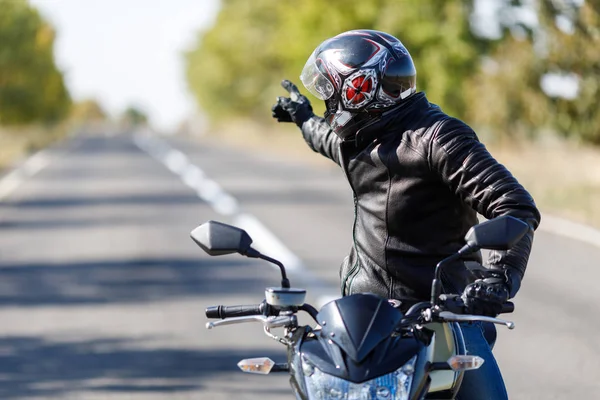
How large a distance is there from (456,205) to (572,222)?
15802mm

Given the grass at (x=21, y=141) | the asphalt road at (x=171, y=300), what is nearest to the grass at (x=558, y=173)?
the asphalt road at (x=171, y=300)

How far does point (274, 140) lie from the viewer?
6675 centimetres

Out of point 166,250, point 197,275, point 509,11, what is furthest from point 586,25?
point 197,275

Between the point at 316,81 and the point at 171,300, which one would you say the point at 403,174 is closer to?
the point at 316,81

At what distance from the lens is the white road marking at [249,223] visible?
13430 mm

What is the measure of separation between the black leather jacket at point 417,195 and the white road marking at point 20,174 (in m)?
25.4

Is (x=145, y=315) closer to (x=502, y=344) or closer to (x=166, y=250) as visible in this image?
(x=502, y=344)

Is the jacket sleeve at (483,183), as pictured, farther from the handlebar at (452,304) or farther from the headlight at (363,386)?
the headlight at (363,386)

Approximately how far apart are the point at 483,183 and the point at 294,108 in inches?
57.9

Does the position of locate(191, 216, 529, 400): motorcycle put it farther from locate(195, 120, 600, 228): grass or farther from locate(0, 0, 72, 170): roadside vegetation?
locate(0, 0, 72, 170): roadside vegetation

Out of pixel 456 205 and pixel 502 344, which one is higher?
pixel 456 205

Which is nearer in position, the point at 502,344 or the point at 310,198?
the point at 502,344

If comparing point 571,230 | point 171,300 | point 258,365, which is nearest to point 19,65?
point 571,230

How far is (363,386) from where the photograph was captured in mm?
3275
